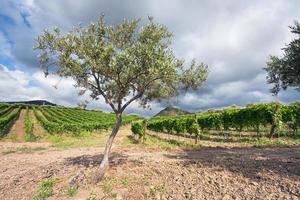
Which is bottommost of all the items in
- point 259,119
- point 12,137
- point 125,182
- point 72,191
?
point 72,191

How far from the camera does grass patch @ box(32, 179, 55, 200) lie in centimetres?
1474

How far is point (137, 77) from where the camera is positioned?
15.8 m

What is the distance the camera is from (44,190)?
15.4 metres

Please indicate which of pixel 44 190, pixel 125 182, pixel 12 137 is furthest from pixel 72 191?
pixel 12 137

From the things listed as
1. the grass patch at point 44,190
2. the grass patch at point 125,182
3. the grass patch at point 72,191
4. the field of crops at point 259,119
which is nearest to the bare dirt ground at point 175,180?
the grass patch at point 125,182

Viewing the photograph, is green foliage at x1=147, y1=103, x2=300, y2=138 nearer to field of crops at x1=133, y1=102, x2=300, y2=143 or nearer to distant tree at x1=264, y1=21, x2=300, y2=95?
field of crops at x1=133, y1=102, x2=300, y2=143

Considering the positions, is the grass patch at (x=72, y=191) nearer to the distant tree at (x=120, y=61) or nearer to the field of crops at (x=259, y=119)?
the distant tree at (x=120, y=61)

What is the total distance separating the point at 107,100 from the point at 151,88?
2815 millimetres

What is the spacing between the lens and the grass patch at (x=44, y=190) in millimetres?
14738

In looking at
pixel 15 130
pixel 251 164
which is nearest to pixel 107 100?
pixel 251 164

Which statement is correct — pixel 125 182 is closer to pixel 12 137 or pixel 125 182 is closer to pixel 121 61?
pixel 121 61

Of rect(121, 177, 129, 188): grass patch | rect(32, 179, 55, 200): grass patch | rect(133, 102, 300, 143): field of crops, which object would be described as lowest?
rect(32, 179, 55, 200): grass patch

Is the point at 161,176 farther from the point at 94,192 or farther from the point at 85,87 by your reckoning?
the point at 85,87

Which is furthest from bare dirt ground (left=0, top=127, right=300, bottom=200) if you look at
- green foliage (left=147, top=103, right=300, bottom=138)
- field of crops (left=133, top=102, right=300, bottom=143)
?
green foliage (left=147, top=103, right=300, bottom=138)
